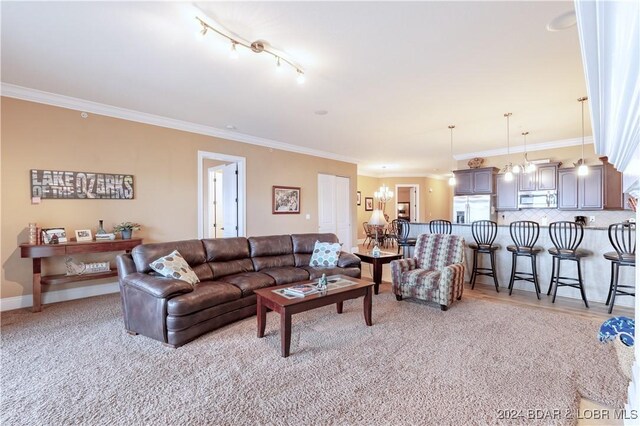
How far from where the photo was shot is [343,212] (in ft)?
26.6

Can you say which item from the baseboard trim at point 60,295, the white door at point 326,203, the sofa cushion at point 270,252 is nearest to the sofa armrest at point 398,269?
the sofa cushion at point 270,252

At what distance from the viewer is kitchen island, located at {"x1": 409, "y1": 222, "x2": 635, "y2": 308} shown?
13.2 feet

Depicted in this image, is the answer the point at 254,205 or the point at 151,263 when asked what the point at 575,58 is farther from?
the point at 254,205

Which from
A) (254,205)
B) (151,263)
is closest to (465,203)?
(254,205)

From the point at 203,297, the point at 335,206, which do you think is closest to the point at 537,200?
the point at 335,206

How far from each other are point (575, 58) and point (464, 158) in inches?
193

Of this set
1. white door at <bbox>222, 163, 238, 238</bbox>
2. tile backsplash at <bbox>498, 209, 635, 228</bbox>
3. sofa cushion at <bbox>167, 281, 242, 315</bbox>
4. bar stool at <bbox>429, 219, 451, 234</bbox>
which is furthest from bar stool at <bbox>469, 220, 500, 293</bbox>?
white door at <bbox>222, 163, 238, 238</bbox>

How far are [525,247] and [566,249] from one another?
18.5 inches

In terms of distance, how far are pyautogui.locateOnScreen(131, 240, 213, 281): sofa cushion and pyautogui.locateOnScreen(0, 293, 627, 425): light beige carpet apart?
28.3 inches

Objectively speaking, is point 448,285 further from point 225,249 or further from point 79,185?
point 79,185

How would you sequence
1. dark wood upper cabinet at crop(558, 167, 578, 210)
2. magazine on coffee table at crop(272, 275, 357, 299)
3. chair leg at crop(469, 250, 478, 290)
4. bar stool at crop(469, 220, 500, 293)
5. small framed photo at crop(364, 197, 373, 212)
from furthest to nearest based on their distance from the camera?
small framed photo at crop(364, 197, 373, 212), dark wood upper cabinet at crop(558, 167, 578, 210), chair leg at crop(469, 250, 478, 290), bar stool at crop(469, 220, 500, 293), magazine on coffee table at crop(272, 275, 357, 299)

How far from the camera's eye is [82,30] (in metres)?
2.53

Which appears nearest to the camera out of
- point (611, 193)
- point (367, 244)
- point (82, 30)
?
point (82, 30)

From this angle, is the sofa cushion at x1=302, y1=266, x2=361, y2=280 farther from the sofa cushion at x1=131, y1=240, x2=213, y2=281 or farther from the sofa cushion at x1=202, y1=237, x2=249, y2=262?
the sofa cushion at x1=131, y1=240, x2=213, y2=281
